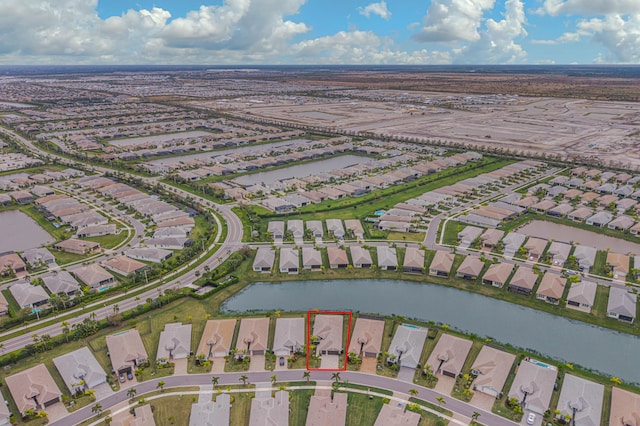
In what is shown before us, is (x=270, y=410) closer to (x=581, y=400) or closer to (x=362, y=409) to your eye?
(x=362, y=409)

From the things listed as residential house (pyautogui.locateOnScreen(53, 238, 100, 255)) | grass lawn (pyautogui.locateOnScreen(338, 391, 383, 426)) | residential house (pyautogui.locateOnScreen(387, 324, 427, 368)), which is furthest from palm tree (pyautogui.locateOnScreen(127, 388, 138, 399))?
residential house (pyautogui.locateOnScreen(53, 238, 100, 255))

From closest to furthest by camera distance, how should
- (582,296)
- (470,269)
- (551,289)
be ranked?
(582,296) → (551,289) → (470,269)

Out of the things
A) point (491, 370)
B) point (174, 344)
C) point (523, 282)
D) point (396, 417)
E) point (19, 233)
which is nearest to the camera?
point (396, 417)

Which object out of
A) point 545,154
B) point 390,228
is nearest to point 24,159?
point 390,228

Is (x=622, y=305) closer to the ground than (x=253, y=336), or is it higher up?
higher up

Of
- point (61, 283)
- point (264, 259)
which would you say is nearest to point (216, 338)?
point (264, 259)

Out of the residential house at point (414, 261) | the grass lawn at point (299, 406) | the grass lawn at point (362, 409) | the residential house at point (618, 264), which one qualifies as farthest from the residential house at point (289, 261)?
the residential house at point (618, 264)

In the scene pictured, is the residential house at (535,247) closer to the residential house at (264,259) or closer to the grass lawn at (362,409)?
the grass lawn at (362,409)
